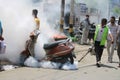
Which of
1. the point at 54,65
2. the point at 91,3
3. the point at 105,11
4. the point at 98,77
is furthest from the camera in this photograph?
the point at 105,11

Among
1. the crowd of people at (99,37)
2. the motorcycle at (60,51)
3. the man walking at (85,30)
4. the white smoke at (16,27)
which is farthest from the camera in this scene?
the man walking at (85,30)

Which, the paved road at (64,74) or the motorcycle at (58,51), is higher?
the motorcycle at (58,51)

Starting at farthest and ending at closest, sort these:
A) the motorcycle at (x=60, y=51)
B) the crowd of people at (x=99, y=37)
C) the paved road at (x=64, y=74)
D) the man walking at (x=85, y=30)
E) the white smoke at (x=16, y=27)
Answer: the man walking at (x=85, y=30)
the white smoke at (x=16, y=27)
the crowd of people at (x=99, y=37)
the motorcycle at (x=60, y=51)
the paved road at (x=64, y=74)

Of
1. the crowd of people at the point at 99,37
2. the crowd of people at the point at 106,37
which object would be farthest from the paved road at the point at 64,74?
the crowd of people at the point at 106,37

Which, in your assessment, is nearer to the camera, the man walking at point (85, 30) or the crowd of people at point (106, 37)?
the crowd of people at point (106, 37)

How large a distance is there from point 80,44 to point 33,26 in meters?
9.56

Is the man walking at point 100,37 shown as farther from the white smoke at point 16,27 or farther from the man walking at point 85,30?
the man walking at point 85,30

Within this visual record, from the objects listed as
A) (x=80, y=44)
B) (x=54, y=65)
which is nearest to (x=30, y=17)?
(x=54, y=65)

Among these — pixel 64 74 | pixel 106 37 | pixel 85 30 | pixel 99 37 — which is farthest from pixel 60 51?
pixel 85 30

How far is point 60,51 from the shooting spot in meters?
11.7

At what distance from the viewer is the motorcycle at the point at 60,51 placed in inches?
457

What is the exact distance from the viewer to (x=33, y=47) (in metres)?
12.0

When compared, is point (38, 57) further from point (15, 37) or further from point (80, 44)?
point (80, 44)

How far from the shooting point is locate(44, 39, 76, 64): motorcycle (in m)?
11.6
